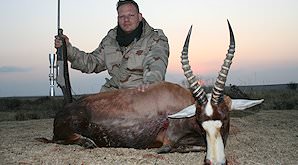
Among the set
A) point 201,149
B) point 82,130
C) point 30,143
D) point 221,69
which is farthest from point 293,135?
point 30,143

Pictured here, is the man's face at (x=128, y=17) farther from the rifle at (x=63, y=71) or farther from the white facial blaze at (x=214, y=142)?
the white facial blaze at (x=214, y=142)

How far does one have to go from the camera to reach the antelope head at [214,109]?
3998 millimetres

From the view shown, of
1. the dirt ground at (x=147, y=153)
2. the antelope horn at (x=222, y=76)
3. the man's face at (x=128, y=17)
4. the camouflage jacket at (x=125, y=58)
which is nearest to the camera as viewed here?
the antelope horn at (x=222, y=76)

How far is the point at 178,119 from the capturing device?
511 centimetres

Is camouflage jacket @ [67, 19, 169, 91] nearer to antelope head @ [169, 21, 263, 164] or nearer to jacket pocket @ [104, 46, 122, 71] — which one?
jacket pocket @ [104, 46, 122, 71]

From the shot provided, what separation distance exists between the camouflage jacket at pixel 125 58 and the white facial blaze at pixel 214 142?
2.10 meters

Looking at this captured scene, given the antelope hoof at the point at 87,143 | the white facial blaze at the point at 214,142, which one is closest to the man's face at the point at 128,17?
the antelope hoof at the point at 87,143

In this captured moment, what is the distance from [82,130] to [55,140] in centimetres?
60

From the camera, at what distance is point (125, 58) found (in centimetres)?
689

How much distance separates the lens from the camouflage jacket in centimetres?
640

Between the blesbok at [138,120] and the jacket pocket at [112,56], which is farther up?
the jacket pocket at [112,56]

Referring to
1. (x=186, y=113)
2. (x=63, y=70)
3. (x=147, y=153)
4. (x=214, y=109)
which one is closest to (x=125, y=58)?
(x=63, y=70)

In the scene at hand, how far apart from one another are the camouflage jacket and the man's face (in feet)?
0.69

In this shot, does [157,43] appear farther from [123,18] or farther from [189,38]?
[189,38]
